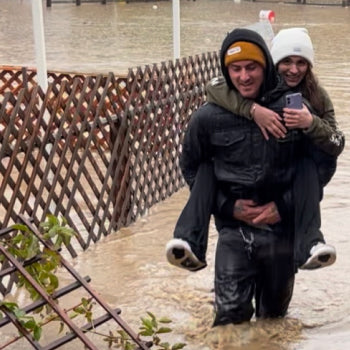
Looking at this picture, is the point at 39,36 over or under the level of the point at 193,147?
over

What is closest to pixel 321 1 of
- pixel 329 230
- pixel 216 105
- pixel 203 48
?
pixel 203 48

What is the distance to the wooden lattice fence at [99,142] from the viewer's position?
482 centimetres

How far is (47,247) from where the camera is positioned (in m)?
3.45

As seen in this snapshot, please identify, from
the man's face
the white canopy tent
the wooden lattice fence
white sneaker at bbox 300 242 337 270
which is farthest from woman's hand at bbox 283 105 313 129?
the white canopy tent

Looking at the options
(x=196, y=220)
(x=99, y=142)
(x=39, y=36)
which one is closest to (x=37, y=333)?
(x=196, y=220)

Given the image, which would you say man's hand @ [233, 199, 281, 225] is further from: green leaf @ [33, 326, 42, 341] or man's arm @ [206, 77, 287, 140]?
green leaf @ [33, 326, 42, 341]

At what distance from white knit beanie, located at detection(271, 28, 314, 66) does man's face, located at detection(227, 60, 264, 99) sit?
16 cm

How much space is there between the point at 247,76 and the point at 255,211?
0.66m

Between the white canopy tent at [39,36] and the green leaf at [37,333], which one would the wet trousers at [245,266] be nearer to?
the green leaf at [37,333]

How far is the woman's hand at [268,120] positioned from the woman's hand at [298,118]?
0.05 metres

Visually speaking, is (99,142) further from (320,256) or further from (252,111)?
(320,256)

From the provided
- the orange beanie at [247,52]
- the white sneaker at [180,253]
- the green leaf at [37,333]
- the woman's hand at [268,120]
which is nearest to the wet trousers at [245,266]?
the white sneaker at [180,253]

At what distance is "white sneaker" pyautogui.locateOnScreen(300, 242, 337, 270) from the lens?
3502mm

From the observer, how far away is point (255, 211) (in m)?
3.67
